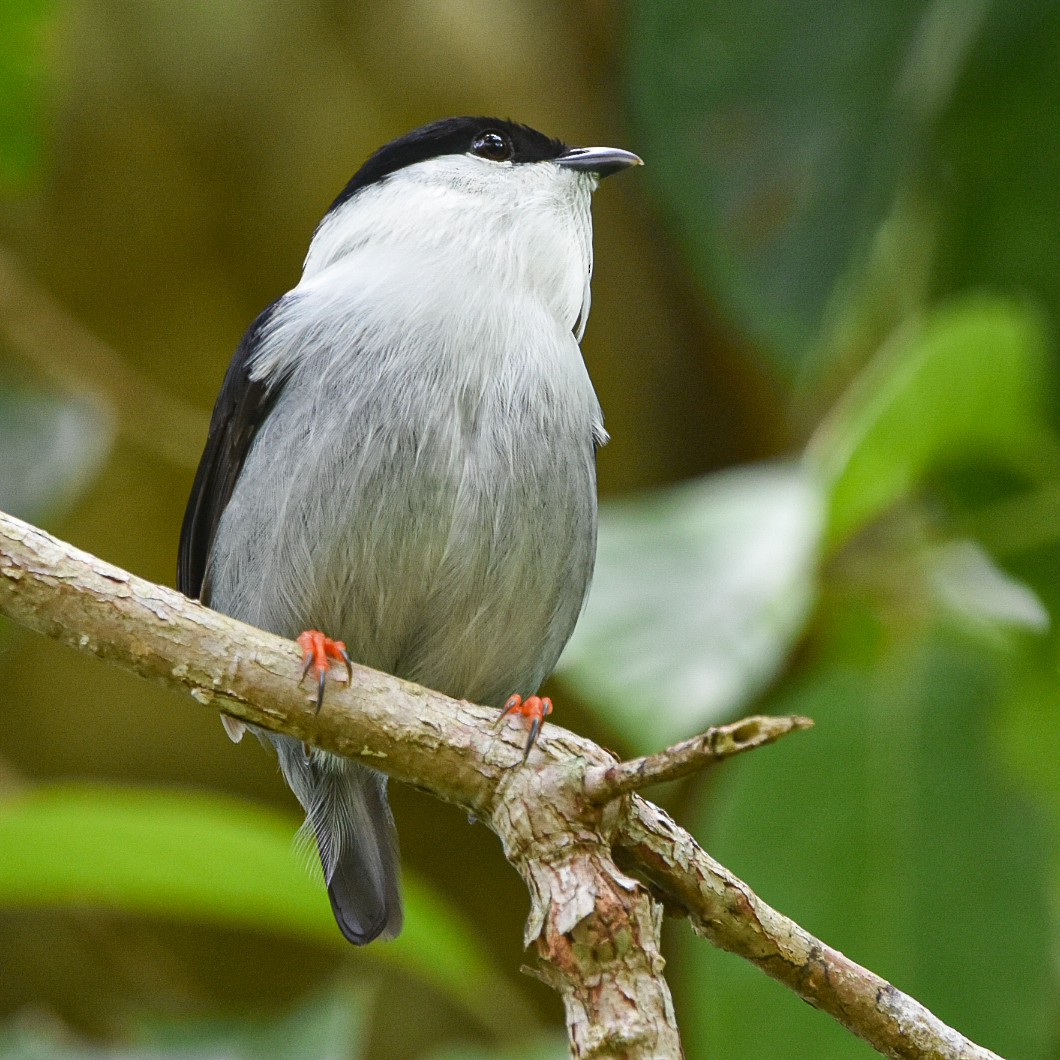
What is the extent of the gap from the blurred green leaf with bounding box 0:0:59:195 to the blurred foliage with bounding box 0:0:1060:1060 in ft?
0.04

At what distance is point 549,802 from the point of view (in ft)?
6.59

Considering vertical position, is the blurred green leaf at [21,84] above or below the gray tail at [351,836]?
above

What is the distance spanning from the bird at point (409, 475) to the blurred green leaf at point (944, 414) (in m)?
0.62

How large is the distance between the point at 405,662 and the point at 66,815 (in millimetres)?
944

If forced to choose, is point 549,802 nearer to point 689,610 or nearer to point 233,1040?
point 689,610

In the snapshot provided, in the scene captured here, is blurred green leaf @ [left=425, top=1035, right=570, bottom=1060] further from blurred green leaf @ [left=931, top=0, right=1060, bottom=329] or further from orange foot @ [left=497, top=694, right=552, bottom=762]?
blurred green leaf @ [left=931, top=0, right=1060, bottom=329]

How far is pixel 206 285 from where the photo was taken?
5.42m

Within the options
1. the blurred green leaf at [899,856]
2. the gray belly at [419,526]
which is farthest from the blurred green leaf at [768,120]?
the gray belly at [419,526]

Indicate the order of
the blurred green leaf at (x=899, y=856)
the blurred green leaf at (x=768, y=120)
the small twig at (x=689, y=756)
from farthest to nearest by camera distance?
the blurred green leaf at (x=768, y=120) → the blurred green leaf at (x=899, y=856) → the small twig at (x=689, y=756)

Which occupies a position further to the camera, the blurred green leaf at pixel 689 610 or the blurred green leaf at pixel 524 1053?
the blurred green leaf at pixel 524 1053

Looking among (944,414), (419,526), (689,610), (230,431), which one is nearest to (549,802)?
(419,526)

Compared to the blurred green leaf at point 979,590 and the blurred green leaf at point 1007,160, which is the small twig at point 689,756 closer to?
the blurred green leaf at point 979,590

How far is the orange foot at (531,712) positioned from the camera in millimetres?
2070

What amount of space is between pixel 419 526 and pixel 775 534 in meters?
1.13
